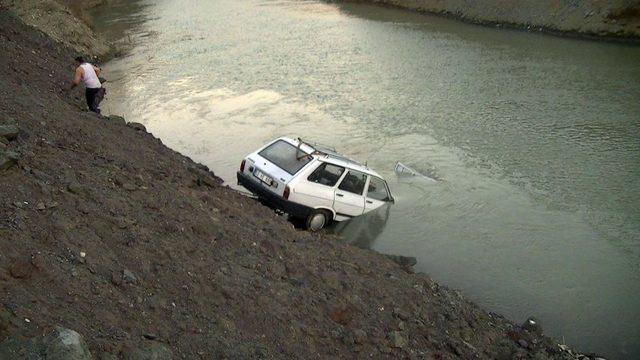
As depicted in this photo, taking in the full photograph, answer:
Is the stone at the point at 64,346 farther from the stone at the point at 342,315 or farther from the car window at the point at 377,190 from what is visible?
the car window at the point at 377,190

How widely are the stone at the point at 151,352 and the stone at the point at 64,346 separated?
450 millimetres

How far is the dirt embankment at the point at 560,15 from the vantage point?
107 ft

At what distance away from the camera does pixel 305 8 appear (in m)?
49.5

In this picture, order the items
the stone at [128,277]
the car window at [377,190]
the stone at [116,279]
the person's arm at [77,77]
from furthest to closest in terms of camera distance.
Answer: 1. the person's arm at [77,77]
2. the car window at [377,190]
3. the stone at [128,277]
4. the stone at [116,279]

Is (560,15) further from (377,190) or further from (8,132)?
(8,132)

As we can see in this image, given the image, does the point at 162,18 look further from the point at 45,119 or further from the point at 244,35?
the point at 45,119

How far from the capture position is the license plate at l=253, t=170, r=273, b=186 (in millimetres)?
10992

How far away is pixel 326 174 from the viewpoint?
1115cm

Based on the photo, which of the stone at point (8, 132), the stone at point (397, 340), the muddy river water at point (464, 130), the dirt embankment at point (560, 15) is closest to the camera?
the stone at point (397, 340)

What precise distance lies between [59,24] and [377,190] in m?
21.5

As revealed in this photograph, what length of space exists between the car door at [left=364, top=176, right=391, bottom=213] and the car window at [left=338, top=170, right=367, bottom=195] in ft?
0.68

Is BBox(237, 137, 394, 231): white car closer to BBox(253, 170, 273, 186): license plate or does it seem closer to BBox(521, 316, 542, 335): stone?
BBox(253, 170, 273, 186): license plate

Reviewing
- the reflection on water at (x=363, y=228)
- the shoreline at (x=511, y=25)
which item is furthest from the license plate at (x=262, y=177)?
the shoreline at (x=511, y=25)

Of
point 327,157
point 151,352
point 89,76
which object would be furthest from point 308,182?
point 89,76
